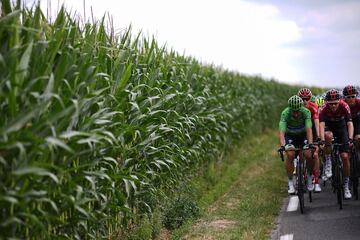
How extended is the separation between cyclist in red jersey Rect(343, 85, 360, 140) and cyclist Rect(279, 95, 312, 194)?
113 cm

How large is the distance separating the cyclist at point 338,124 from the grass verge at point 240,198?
1518mm

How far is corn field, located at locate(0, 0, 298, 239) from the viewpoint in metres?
4.75

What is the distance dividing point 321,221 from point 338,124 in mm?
2146

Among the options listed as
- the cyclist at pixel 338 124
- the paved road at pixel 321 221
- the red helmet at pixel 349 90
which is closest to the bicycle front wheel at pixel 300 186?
the paved road at pixel 321 221

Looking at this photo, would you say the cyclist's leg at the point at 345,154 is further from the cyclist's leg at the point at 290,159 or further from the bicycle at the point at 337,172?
the cyclist's leg at the point at 290,159

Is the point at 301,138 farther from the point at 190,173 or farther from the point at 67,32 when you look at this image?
the point at 67,32

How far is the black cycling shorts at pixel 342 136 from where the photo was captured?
1089 cm

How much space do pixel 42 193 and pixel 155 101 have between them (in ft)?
14.8

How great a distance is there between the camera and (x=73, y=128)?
574 cm

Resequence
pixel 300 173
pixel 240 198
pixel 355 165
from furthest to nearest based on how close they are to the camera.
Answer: pixel 240 198 → pixel 355 165 → pixel 300 173

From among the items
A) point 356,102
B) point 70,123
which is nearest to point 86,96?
point 70,123

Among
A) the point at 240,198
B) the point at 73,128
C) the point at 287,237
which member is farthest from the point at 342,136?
the point at 73,128

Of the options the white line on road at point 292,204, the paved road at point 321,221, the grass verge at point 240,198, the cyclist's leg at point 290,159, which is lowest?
the paved road at point 321,221

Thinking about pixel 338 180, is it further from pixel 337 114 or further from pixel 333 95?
pixel 333 95
